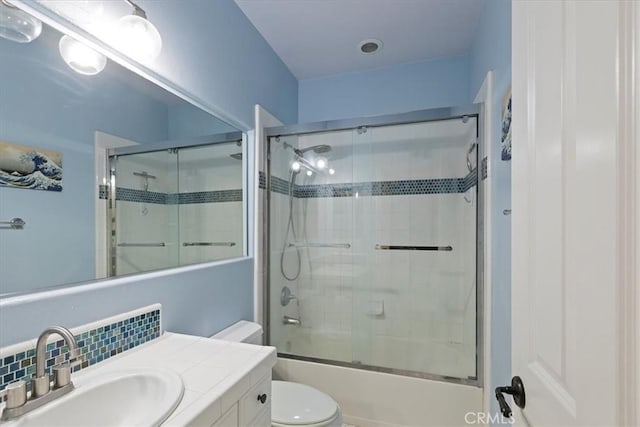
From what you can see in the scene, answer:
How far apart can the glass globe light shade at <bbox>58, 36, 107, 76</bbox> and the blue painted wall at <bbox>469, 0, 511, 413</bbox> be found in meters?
1.66

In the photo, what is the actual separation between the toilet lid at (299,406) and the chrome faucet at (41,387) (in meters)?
0.90

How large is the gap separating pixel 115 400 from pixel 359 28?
2.28 metres

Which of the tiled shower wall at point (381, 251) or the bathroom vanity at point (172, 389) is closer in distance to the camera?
the bathroom vanity at point (172, 389)

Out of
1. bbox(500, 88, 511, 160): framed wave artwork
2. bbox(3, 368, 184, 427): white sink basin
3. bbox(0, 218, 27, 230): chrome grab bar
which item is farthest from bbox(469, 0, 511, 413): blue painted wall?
bbox(0, 218, 27, 230): chrome grab bar

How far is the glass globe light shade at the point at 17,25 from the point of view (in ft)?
2.72

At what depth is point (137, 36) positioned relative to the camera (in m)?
1.10

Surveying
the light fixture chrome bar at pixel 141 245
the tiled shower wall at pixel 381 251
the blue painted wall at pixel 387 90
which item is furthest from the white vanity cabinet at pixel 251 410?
the blue painted wall at pixel 387 90

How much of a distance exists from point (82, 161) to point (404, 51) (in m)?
2.19

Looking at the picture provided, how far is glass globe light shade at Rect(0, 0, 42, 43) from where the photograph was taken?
0.83 meters

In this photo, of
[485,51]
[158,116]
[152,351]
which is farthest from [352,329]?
[485,51]

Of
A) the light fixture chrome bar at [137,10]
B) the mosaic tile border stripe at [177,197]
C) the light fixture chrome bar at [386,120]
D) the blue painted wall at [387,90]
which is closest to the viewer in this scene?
the light fixture chrome bar at [137,10]

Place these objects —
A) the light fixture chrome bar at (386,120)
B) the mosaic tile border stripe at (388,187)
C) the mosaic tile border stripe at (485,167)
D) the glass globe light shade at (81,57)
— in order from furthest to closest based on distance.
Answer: the mosaic tile border stripe at (388,187) → the light fixture chrome bar at (386,120) → the mosaic tile border stripe at (485,167) → the glass globe light shade at (81,57)

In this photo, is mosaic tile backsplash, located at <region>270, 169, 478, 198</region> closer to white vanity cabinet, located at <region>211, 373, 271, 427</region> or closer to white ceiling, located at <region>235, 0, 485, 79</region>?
A: white ceiling, located at <region>235, 0, 485, 79</region>
